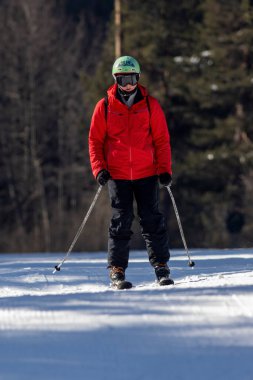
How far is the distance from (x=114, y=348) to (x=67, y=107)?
3477 centimetres

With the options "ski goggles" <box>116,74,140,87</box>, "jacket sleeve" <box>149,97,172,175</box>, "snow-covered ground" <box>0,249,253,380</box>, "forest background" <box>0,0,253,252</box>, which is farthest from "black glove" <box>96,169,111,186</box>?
"forest background" <box>0,0,253,252</box>

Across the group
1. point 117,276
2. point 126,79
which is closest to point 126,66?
point 126,79

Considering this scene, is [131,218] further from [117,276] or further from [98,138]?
[98,138]

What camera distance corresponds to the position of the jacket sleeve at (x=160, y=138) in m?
7.09

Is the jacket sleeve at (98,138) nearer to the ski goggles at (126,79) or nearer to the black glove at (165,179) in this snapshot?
the ski goggles at (126,79)

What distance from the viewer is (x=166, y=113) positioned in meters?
32.6

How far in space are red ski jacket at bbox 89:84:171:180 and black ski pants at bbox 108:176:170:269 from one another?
0.08 metres

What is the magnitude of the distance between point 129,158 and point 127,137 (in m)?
0.15

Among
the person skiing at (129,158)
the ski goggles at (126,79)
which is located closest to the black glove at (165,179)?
the person skiing at (129,158)

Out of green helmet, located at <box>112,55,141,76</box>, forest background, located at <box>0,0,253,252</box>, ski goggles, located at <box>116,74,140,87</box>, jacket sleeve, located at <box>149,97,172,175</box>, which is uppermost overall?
green helmet, located at <box>112,55,141,76</box>

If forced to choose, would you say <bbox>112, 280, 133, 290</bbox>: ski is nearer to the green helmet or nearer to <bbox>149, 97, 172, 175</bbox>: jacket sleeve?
<bbox>149, 97, 172, 175</bbox>: jacket sleeve

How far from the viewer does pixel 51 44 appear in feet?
129

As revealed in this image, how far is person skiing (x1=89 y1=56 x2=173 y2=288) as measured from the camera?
7031 millimetres

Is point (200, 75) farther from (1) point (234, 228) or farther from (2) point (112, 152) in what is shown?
(2) point (112, 152)
